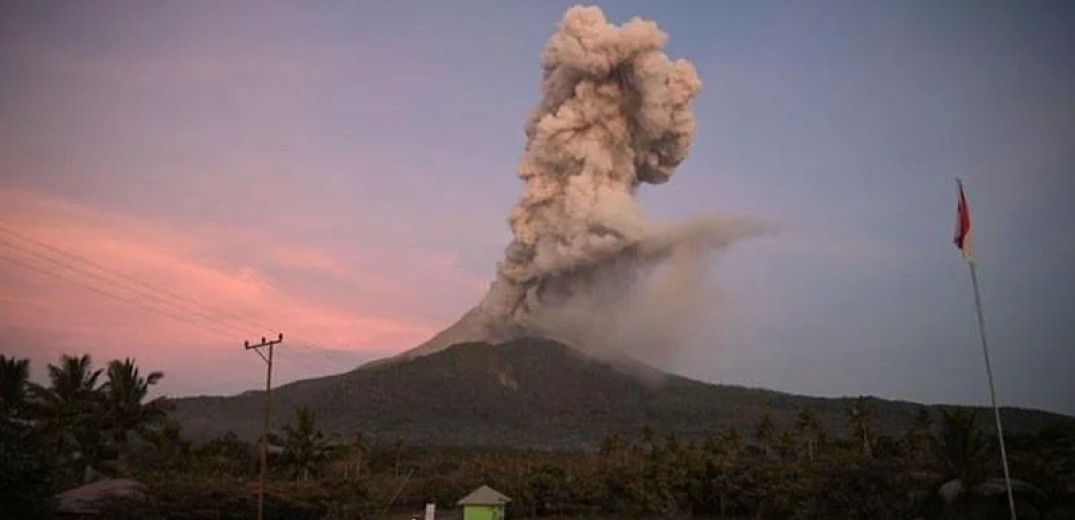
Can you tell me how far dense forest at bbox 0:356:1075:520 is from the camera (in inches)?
1169

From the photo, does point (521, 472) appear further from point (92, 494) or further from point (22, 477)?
point (22, 477)

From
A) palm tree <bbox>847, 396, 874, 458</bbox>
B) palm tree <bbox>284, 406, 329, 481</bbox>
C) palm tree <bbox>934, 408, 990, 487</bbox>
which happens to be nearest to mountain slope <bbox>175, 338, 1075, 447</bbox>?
palm tree <bbox>847, 396, 874, 458</bbox>

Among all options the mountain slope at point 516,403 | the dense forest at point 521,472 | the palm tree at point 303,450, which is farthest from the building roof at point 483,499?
the mountain slope at point 516,403

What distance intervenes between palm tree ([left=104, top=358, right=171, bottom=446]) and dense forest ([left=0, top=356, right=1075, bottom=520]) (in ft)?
0.19

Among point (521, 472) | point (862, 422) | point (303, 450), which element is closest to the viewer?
point (303, 450)

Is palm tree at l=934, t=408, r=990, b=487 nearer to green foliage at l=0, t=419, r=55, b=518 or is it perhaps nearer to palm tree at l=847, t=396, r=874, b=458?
palm tree at l=847, t=396, r=874, b=458

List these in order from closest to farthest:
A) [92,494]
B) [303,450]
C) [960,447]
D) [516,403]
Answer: [92,494] → [960,447] → [303,450] → [516,403]

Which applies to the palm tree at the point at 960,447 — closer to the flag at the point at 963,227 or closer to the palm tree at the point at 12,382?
the flag at the point at 963,227

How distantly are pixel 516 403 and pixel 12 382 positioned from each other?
9317 cm

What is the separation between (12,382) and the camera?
1430 inches

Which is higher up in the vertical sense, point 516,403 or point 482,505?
point 516,403

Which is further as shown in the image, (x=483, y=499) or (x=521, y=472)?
(x=521, y=472)

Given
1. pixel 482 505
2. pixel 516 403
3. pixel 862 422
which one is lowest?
pixel 482 505

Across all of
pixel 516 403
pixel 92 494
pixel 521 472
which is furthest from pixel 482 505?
pixel 516 403
